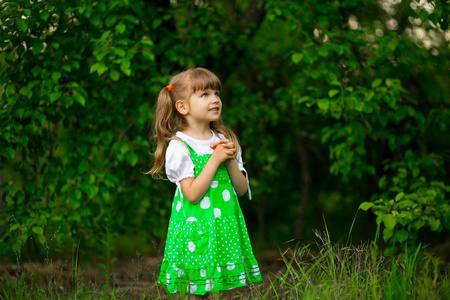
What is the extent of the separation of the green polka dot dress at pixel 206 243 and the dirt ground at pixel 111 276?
27 centimetres

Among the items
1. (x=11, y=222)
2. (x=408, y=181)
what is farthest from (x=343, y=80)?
(x=11, y=222)

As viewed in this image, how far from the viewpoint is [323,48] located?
377cm

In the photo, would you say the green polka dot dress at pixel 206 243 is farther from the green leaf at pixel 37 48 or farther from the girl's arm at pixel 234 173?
the green leaf at pixel 37 48

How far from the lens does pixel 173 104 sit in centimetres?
284

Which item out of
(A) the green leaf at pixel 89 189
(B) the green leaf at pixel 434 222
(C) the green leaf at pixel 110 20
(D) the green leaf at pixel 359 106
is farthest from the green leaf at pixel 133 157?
(B) the green leaf at pixel 434 222

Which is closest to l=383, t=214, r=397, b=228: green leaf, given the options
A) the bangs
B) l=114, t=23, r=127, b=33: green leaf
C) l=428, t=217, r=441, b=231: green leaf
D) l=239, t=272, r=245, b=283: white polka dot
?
l=428, t=217, r=441, b=231: green leaf

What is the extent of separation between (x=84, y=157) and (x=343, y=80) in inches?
84.8

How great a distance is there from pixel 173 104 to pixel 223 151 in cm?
47

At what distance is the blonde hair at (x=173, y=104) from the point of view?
2.70m

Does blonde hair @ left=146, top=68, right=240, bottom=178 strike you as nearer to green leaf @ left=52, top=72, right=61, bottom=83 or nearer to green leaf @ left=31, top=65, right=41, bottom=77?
green leaf @ left=52, top=72, right=61, bottom=83

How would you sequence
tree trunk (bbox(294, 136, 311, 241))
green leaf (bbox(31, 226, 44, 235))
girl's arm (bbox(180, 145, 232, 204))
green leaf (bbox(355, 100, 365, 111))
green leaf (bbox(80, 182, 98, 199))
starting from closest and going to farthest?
girl's arm (bbox(180, 145, 232, 204))
green leaf (bbox(31, 226, 44, 235))
green leaf (bbox(355, 100, 365, 111))
green leaf (bbox(80, 182, 98, 199))
tree trunk (bbox(294, 136, 311, 241))

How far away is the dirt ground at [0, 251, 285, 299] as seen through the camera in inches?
122

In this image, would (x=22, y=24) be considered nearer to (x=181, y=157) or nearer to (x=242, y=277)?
(x=181, y=157)

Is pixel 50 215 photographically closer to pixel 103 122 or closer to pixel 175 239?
pixel 103 122
